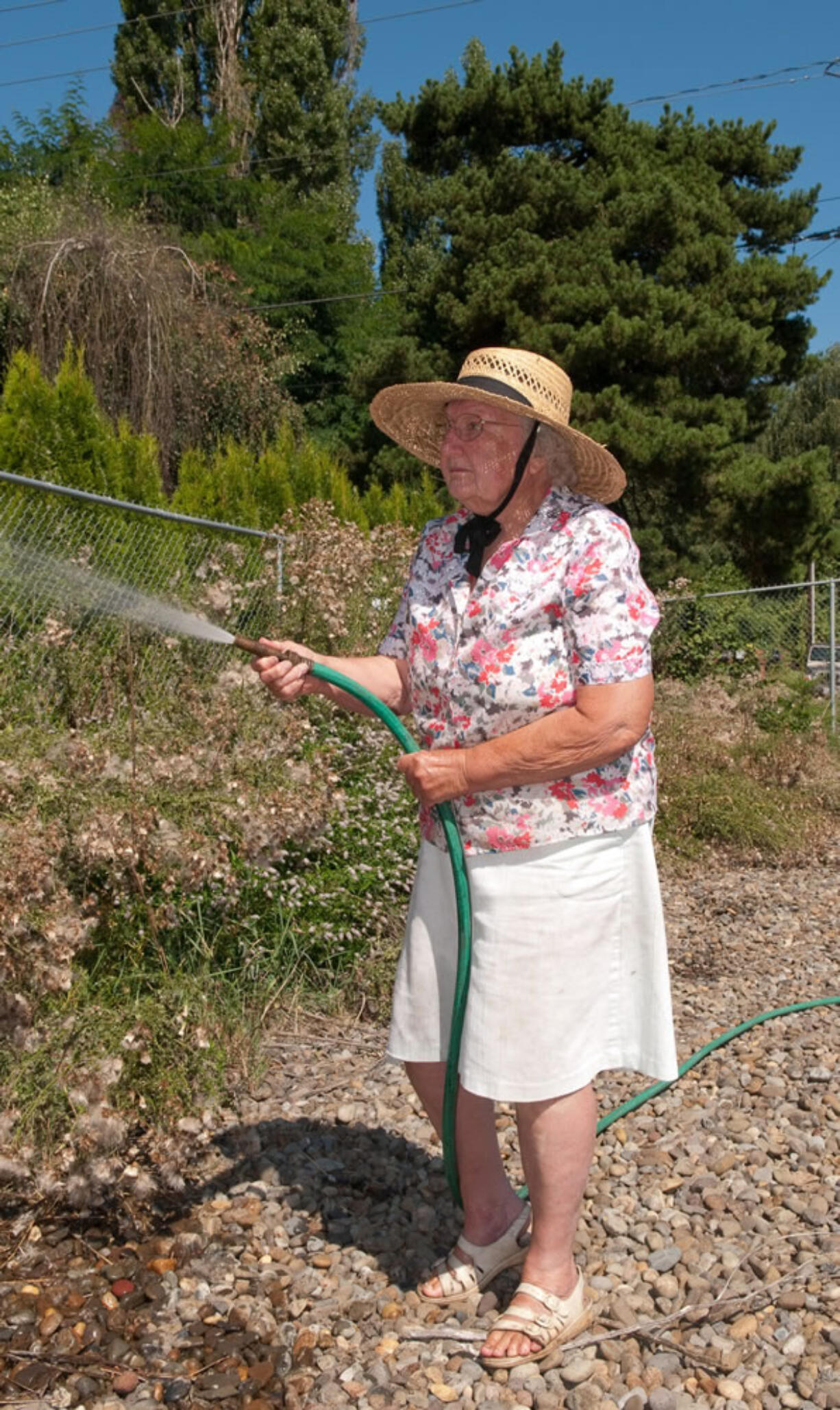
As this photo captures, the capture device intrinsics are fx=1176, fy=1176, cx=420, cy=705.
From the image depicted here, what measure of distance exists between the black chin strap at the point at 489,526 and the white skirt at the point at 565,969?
58 cm

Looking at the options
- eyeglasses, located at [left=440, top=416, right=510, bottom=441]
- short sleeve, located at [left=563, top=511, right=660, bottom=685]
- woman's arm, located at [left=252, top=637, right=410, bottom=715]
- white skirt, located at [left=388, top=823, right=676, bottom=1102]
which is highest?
eyeglasses, located at [left=440, top=416, right=510, bottom=441]

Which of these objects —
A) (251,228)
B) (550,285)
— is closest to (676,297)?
(550,285)

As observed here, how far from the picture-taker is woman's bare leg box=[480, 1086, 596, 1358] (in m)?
2.27

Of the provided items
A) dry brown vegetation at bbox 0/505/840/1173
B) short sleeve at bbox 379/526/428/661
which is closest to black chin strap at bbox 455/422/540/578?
short sleeve at bbox 379/526/428/661

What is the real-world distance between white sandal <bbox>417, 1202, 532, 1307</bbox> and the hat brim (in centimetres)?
163

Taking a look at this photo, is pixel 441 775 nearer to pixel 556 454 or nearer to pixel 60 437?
pixel 556 454

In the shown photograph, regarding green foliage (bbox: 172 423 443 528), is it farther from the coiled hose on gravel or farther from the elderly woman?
the elderly woman

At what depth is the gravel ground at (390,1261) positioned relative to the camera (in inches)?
90.5

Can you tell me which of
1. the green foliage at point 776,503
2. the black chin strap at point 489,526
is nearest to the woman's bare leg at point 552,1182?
the black chin strap at point 489,526

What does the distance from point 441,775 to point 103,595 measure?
12.1 ft

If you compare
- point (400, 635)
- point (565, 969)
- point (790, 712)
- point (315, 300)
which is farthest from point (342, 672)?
point (315, 300)

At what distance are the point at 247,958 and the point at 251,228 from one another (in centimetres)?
2259

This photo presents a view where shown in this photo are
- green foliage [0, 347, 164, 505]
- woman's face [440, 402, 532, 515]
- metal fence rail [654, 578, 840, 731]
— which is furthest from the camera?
metal fence rail [654, 578, 840, 731]

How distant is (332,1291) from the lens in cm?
259
